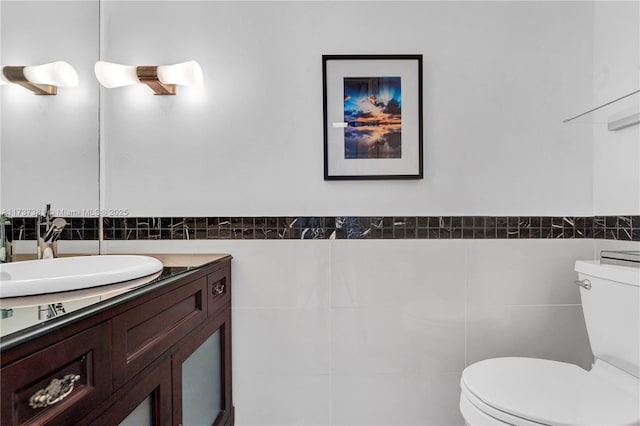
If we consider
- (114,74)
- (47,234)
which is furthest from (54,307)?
(114,74)

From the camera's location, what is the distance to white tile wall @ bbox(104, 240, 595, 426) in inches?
67.0

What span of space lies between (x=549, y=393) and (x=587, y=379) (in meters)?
0.22

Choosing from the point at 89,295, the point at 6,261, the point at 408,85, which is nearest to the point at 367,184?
the point at 408,85

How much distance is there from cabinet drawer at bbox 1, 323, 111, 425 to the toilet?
1.06 metres

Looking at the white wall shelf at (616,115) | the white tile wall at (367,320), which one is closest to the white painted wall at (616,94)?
the white wall shelf at (616,115)

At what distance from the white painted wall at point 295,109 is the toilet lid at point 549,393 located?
25.3 inches

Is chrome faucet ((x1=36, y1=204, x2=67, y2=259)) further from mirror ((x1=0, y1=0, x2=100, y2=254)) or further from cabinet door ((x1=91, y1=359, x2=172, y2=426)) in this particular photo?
cabinet door ((x1=91, y1=359, x2=172, y2=426))

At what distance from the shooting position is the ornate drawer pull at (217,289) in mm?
1490

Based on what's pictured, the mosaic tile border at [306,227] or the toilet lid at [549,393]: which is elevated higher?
the mosaic tile border at [306,227]

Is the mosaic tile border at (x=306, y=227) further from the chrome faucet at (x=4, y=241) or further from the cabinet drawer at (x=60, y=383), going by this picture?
the cabinet drawer at (x=60, y=383)

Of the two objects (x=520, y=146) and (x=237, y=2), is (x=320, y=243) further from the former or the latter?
(x=237, y=2)

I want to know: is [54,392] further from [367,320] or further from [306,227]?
[367,320]

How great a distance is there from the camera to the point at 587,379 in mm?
1341

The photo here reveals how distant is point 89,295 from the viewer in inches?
32.6
